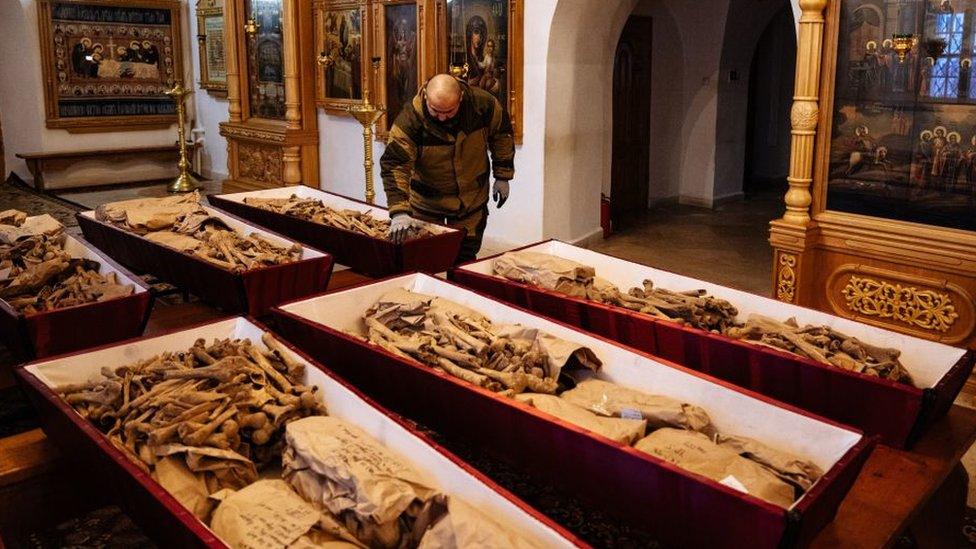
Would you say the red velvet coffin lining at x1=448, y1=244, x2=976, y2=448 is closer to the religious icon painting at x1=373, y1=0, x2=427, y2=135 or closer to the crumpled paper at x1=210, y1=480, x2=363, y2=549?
the crumpled paper at x1=210, y1=480, x2=363, y2=549

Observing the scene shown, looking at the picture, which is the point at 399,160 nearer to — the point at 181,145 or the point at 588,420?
the point at 588,420

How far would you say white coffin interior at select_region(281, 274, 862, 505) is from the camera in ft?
7.39

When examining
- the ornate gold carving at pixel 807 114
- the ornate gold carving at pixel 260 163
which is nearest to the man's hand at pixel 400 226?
the ornate gold carving at pixel 807 114

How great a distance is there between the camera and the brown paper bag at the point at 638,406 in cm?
244

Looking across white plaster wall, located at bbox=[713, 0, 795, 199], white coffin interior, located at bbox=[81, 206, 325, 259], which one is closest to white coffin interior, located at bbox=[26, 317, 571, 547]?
white coffin interior, located at bbox=[81, 206, 325, 259]

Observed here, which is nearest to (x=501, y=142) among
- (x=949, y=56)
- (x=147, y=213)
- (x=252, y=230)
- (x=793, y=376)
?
(x=252, y=230)

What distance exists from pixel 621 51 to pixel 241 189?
516 centimetres

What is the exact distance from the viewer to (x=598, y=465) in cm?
221

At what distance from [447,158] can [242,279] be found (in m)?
1.58

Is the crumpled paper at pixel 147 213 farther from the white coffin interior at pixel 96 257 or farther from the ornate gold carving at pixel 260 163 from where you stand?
the ornate gold carving at pixel 260 163

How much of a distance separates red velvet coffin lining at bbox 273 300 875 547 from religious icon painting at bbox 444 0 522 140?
522cm

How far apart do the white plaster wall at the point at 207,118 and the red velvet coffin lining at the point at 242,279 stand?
28.4 ft

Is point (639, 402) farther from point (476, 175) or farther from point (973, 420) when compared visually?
point (476, 175)

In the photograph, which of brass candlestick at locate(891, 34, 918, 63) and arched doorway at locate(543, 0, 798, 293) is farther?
arched doorway at locate(543, 0, 798, 293)
